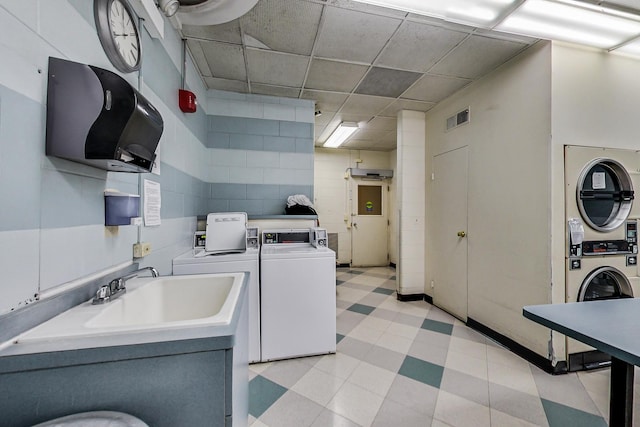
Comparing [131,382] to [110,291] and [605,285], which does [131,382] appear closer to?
[110,291]

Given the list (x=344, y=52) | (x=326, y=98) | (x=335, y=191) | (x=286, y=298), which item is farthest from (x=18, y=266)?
(x=335, y=191)

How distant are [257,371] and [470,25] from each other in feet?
10.6

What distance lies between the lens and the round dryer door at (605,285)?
2037 millimetres

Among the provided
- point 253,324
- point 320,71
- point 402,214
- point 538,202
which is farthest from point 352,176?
point 253,324

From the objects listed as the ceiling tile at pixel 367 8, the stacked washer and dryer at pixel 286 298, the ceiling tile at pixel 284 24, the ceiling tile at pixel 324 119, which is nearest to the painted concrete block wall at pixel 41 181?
the stacked washer and dryer at pixel 286 298

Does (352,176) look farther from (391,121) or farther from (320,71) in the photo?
(320,71)

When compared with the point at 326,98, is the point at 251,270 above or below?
below

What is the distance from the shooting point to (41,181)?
837mm

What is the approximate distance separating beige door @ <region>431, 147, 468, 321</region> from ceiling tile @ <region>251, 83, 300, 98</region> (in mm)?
2095

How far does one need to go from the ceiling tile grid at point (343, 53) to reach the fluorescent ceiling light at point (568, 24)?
179mm

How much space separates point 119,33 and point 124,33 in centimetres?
6

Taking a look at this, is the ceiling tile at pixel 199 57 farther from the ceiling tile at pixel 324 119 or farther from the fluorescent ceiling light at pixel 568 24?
the fluorescent ceiling light at pixel 568 24

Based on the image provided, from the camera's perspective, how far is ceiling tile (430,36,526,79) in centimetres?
214

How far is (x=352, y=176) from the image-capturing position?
5.64 meters
